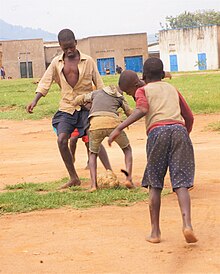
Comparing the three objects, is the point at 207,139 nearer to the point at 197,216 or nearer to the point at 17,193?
the point at 17,193

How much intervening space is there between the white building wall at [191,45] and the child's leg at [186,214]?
51.5 metres

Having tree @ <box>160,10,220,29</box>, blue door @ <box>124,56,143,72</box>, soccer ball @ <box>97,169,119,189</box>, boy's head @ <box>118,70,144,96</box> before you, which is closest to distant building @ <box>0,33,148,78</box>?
blue door @ <box>124,56,143,72</box>

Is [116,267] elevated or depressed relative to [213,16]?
depressed

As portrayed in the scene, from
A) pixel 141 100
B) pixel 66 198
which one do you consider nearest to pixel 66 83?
pixel 66 198

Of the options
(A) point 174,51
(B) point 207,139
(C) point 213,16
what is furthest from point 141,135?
(C) point 213,16

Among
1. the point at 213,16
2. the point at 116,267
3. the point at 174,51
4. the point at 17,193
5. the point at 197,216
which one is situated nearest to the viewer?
the point at 116,267

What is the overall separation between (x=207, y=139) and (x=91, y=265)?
7773 mm

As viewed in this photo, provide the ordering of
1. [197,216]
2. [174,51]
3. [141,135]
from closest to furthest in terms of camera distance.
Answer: [197,216], [141,135], [174,51]

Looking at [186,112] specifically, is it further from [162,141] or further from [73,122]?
[73,122]

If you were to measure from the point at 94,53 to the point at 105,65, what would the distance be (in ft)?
5.56

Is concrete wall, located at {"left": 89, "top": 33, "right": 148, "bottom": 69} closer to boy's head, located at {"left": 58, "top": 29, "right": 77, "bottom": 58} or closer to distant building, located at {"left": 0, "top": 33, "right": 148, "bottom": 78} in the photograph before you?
distant building, located at {"left": 0, "top": 33, "right": 148, "bottom": 78}

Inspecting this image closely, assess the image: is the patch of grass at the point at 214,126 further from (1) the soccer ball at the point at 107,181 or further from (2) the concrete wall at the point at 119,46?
(2) the concrete wall at the point at 119,46

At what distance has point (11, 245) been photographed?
5.29m

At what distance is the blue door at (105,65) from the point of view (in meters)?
59.3
